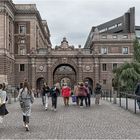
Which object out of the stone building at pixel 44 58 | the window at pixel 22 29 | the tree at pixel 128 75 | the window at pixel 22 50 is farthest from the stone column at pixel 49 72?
the tree at pixel 128 75

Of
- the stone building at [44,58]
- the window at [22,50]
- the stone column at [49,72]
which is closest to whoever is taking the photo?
the stone building at [44,58]

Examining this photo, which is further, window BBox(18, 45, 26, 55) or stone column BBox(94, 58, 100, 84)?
window BBox(18, 45, 26, 55)

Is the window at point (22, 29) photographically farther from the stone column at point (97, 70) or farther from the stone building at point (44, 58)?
the stone column at point (97, 70)

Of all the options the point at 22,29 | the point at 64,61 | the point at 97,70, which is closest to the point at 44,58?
the point at 64,61

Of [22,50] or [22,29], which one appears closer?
[22,50]

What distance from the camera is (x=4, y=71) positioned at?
68.0m

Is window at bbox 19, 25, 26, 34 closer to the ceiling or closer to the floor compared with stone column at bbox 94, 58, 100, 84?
closer to the ceiling

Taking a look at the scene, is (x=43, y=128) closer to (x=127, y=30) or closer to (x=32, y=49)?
(x=32, y=49)

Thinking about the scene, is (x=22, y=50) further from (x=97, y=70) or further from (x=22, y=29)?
(x=97, y=70)

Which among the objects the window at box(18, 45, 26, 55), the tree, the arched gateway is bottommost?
the tree

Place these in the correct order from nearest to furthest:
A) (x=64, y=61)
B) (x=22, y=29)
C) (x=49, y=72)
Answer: (x=64, y=61)
(x=49, y=72)
(x=22, y=29)

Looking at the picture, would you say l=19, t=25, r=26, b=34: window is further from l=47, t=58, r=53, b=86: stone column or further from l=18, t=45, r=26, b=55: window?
l=47, t=58, r=53, b=86: stone column

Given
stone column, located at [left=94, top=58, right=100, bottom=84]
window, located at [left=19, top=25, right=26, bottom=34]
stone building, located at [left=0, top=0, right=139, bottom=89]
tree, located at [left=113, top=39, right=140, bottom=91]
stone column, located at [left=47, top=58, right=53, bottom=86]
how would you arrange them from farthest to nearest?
1. window, located at [left=19, top=25, right=26, bottom=34]
2. stone column, located at [left=94, top=58, right=100, bottom=84]
3. stone column, located at [left=47, top=58, right=53, bottom=86]
4. stone building, located at [left=0, top=0, right=139, bottom=89]
5. tree, located at [left=113, top=39, right=140, bottom=91]

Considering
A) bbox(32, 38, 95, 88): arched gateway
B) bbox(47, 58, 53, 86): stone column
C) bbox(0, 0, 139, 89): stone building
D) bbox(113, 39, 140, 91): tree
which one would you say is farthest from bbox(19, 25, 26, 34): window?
bbox(113, 39, 140, 91): tree
